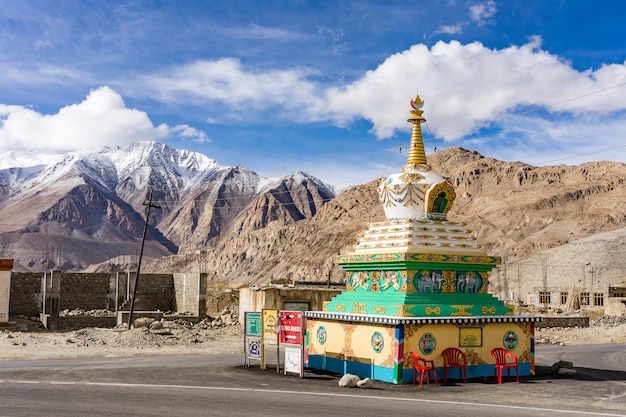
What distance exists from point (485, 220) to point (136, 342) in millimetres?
126192

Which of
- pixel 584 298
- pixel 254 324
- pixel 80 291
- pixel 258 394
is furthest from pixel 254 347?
pixel 584 298

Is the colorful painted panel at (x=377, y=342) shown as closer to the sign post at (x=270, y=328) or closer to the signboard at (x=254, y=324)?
the sign post at (x=270, y=328)

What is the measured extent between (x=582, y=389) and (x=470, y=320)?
3188 mm

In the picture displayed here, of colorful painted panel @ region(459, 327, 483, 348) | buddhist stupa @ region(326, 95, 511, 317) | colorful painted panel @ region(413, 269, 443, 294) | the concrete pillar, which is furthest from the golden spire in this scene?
the concrete pillar

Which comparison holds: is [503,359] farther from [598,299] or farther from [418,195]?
[598,299]

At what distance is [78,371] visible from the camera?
19375mm

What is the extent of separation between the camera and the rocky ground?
1066 inches

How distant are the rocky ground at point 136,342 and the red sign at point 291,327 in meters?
10.3

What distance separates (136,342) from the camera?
29766 mm

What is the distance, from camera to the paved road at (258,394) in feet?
43.4

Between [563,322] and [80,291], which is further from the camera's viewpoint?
[80,291]

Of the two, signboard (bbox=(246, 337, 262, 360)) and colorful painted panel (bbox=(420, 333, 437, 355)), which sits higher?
colorful painted panel (bbox=(420, 333, 437, 355))

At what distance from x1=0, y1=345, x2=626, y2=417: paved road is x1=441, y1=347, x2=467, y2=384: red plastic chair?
413 millimetres

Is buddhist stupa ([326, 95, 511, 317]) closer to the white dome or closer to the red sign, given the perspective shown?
the white dome
